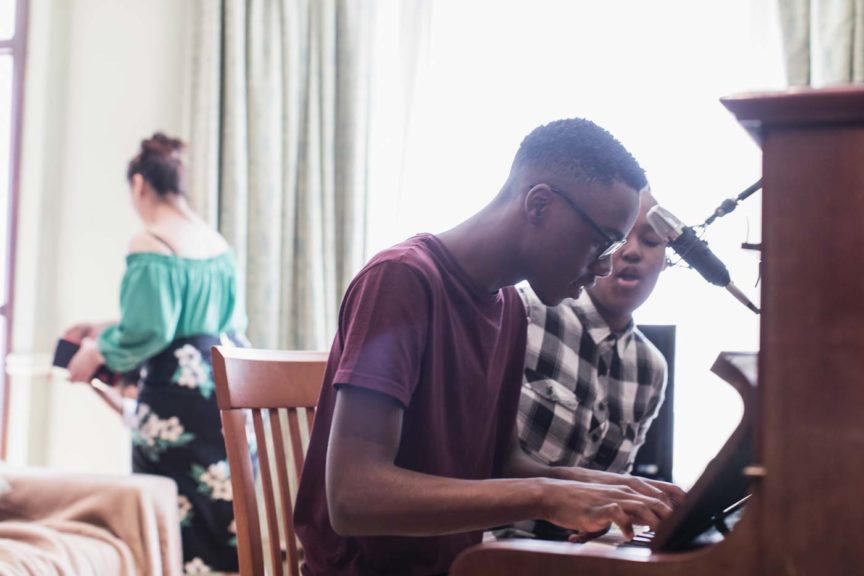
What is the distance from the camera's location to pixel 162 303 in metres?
3.04

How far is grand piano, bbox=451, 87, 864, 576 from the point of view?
77 centimetres

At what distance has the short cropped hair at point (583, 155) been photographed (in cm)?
133

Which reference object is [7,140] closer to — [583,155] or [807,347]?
[583,155]

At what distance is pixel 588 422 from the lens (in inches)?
77.2

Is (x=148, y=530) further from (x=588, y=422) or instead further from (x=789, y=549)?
(x=789, y=549)

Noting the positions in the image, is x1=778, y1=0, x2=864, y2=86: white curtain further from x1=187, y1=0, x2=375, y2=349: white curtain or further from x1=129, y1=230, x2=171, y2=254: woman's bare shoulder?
x1=129, y1=230, x2=171, y2=254: woman's bare shoulder

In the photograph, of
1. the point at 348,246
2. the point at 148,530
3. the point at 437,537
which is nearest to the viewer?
the point at 437,537

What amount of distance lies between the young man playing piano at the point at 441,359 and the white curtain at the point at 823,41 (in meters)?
2.00

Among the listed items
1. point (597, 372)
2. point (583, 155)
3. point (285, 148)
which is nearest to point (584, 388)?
point (597, 372)

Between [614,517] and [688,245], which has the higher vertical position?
[688,245]

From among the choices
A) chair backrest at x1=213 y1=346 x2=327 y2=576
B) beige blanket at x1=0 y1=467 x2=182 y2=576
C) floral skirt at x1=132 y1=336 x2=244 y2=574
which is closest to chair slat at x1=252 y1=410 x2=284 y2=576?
chair backrest at x1=213 y1=346 x2=327 y2=576

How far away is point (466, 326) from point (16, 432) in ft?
10.5

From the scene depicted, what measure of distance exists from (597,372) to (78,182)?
2784 mm

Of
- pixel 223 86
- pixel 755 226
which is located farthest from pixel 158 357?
pixel 755 226
